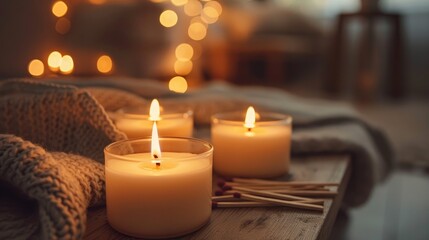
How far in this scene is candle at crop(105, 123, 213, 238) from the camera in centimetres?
46

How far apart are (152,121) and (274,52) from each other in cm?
287

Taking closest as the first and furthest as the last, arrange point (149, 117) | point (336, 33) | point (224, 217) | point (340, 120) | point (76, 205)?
point (76, 205)
point (224, 217)
point (149, 117)
point (340, 120)
point (336, 33)

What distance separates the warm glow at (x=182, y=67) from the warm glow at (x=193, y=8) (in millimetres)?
434

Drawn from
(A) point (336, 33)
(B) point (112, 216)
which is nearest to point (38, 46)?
(B) point (112, 216)

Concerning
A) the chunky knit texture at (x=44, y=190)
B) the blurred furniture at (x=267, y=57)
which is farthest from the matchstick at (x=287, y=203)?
the blurred furniture at (x=267, y=57)

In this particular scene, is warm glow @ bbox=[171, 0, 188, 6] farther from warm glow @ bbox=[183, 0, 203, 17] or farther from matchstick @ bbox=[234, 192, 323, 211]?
matchstick @ bbox=[234, 192, 323, 211]

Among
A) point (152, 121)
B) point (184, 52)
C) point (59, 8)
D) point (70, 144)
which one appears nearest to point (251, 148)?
point (152, 121)

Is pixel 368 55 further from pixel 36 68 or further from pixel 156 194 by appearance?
pixel 156 194

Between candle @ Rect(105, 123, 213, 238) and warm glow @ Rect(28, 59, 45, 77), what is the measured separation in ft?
4.41

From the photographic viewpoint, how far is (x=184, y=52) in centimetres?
332

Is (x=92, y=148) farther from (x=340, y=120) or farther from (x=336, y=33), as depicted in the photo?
(x=336, y=33)

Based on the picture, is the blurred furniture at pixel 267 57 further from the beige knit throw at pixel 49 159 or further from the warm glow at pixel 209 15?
the beige knit throw at pixel 49 159

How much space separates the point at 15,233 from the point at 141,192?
0.13 meters

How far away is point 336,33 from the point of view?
3.18 metres
